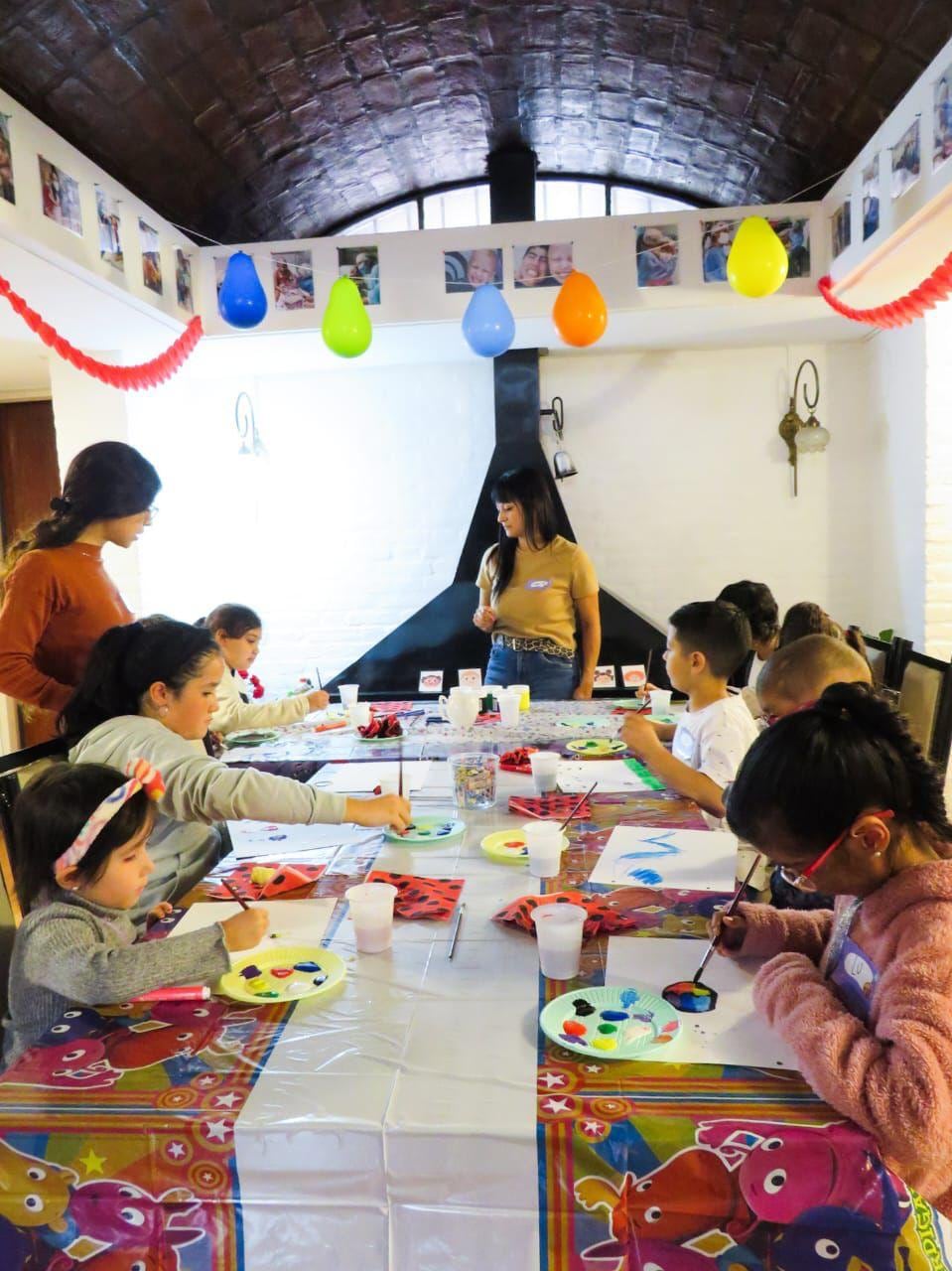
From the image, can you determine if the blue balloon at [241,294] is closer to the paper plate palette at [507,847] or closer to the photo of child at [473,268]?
the photo of child at [473,268]

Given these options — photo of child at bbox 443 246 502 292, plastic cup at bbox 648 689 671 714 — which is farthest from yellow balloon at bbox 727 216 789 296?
plastic cup at bbox 648 689 671 714

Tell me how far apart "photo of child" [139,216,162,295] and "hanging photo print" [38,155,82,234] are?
54 cm

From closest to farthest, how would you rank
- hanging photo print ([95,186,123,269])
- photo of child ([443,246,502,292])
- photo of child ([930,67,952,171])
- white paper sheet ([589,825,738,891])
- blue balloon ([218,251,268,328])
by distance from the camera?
1. white paper sheet ([589,825,738,891])
2. photo of child ([930,67,952,171])
3. hanging photo print ([95,186,123,269])
4. blue balloon ([218,251,268,328])
5. photo of child ([443,246,502,292])

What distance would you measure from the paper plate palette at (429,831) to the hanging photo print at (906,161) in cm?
264

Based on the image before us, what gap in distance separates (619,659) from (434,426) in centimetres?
168

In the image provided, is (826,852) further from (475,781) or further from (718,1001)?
(475,781)

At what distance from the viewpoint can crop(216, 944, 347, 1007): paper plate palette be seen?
4.20 feet

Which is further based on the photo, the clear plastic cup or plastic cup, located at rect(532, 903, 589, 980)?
the clear plastic cup

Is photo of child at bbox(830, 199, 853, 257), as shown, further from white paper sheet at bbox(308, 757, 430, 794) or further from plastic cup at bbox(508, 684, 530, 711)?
white paper sheet at bbox(308, 757, 430, 794)

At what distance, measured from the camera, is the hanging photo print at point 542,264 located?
4270 millimetres

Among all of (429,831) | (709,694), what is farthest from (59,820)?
(709,694)

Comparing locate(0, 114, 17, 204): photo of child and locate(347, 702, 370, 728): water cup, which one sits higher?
locate(0, 114, 17, 204): photo of child

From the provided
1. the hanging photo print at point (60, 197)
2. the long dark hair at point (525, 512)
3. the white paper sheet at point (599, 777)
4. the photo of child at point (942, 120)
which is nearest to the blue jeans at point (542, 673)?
the long dark hair at point (525, 512)

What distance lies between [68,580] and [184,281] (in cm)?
240
